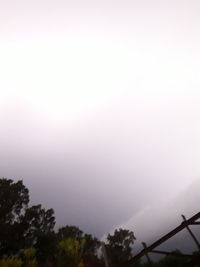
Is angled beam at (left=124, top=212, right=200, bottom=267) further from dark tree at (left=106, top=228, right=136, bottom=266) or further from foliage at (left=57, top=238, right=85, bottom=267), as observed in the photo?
dark tree at (left=106, top=228, right=136, bottom=266)

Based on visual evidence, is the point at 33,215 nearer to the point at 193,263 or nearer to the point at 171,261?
the point at 171,261

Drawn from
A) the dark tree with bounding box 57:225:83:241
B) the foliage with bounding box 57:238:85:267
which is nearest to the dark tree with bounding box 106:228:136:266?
the dark tree with bounding box 57:225:83:241

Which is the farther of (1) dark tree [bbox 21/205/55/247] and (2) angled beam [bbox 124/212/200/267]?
(1) dark tree [bbox 21/205/55/247]

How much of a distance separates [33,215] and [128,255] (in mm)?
19216

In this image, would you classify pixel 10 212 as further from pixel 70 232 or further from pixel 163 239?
pixel 163 239

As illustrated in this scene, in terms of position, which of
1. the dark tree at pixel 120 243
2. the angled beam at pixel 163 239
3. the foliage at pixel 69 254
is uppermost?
the dark tree at pixel 120 243

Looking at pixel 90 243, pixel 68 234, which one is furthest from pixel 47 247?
pixel 90 243

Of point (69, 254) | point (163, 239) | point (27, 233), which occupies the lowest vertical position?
point (163, 239)

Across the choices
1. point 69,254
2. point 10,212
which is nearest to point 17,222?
point 10,212

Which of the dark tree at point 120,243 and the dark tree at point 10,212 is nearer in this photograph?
the dark tree at point 10,212

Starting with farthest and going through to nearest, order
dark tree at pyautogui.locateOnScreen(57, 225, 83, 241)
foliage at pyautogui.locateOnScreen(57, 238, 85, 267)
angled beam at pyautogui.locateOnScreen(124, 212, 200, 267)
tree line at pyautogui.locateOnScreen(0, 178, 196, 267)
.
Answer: dark tree at pyautogui.locateOnScreen(57, 225, 83, 241) → tree line at pyautogui.locateOnScreen(0, 178, 196, 267) → foliage at pyautogui.locateOnScreen(57, 238, 85, 267) → angled beam at pyautogui.locateOnScreen(124, 212, 200, 267)

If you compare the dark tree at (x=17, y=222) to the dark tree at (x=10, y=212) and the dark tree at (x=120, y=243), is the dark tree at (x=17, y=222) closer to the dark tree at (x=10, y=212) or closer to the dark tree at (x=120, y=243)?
the dark tree at (x=10, y=212)

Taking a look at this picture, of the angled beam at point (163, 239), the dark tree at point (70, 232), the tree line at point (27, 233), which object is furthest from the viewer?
the dark tree at point (70, 232)

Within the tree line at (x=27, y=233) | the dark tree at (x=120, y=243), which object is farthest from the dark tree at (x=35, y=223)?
the dark tree at (x=120, y=243)
